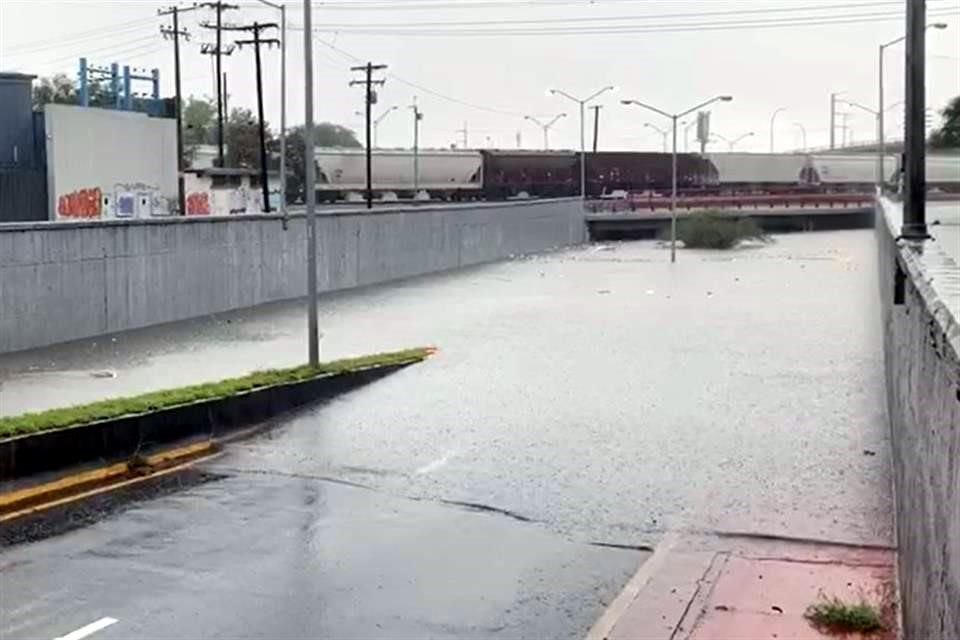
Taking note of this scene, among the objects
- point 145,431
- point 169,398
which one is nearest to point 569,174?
point 169,398

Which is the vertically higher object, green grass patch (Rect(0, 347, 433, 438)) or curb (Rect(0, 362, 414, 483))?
green grass patch (Rect(0, 347, 433, 438))

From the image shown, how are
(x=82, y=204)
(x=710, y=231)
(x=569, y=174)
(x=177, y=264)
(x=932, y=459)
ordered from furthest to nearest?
(x=569, y=174), (x=710, y=231), (x=82, y=204), (x=177, y=264), (x=932, y=459)

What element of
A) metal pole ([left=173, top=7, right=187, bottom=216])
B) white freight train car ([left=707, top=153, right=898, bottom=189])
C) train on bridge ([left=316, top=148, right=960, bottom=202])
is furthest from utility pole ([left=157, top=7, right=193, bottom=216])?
white freight train car ([left=707, top=153, right=898, bottom=189])

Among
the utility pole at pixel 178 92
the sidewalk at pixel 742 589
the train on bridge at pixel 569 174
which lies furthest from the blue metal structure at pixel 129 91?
the sidewalk at pixel 742 589

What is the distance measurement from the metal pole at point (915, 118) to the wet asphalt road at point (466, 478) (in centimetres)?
288

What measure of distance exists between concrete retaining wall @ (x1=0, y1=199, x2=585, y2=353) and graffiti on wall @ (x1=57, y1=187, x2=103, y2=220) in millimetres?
9246

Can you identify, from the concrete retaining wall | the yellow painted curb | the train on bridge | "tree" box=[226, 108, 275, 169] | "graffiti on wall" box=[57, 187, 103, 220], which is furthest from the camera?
"tree" box=[226, 108, 275, 169]

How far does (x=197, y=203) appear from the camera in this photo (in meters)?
57.4

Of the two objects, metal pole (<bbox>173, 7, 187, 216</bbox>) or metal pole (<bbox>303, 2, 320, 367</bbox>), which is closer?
metal pole (<bbox>303, 2, 320, 367</bbox>)

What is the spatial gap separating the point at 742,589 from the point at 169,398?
8.71 m

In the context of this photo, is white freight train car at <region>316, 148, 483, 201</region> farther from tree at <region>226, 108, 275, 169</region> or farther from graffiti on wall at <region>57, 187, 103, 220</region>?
graffiti on wall at <region>57, 187, 103, 220</region>

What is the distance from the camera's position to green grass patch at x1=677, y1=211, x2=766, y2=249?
242 feet

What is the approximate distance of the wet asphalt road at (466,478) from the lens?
9375 millimetres

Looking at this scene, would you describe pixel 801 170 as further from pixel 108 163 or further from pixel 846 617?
pixel 846 617
